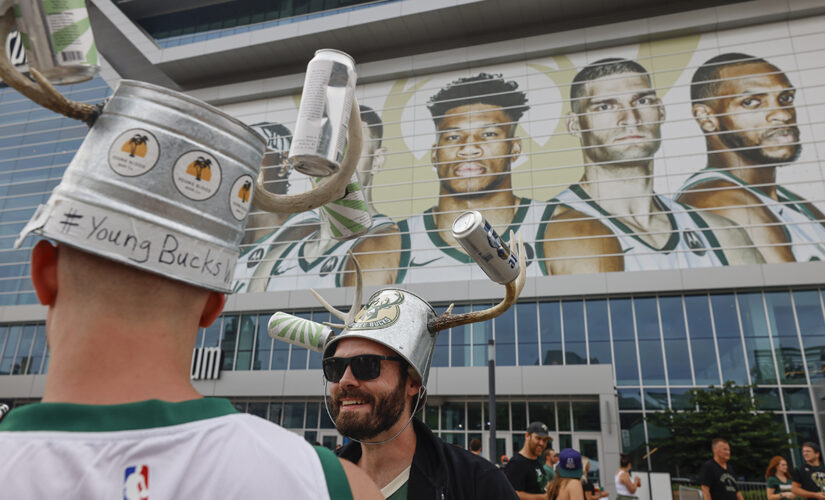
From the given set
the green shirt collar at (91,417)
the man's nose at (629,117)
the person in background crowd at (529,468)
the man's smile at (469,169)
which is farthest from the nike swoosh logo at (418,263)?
the green shirt collar at (91,417)

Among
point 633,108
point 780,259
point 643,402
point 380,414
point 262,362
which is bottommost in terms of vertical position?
point 380,414

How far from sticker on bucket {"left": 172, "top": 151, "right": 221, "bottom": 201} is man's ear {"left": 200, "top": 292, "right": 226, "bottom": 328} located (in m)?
0.21

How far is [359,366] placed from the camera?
113 inches

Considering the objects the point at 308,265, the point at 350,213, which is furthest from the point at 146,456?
the point at 308,265

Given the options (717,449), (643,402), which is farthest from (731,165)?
(717,449)

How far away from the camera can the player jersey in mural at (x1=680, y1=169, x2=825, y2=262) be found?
19719 millimetres

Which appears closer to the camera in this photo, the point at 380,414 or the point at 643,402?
the point at 380,414

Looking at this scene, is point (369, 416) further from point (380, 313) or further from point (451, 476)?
point (380, 313)

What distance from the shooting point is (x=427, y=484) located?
2.49 meters

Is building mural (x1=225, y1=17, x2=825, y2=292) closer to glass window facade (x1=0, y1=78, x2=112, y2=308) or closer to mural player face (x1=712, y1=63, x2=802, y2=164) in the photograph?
mural player face (x1=712, y1=63, x2=802, y2=164)

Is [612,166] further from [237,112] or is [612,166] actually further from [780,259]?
[237,112]

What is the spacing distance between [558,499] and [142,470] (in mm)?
4906

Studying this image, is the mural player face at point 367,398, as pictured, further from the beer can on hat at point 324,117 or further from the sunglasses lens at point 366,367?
the beer can on hat at point 324,117

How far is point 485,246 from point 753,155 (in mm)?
23700
